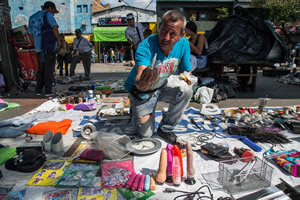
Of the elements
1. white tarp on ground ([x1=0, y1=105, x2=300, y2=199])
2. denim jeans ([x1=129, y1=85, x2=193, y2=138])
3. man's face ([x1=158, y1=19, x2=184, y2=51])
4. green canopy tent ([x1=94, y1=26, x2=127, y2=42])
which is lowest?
white tarp on ground ([x1=0, y1=105, x2=300, y2=199])

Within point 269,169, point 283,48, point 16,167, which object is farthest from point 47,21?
point 283,48

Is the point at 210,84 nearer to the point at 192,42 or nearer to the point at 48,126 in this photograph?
the point at 192,42

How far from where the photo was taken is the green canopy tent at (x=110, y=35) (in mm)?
22609

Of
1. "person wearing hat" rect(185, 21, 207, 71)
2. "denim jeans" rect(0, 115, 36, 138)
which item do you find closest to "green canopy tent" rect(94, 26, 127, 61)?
"person wearing hat" rect(185, 21, 207, 71)

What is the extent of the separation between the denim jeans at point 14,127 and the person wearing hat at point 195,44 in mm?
3544

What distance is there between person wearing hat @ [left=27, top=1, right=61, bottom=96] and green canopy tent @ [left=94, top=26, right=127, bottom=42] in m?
18.3

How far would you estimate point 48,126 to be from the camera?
9.54 feet

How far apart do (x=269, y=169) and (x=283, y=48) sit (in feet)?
14.6

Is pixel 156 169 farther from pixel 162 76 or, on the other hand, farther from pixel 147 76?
pixel 162 76

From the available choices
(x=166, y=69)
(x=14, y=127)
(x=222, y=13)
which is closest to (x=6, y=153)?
(x=14, y=127)

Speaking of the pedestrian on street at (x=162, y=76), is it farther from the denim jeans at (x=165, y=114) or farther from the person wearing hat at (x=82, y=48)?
the person wearing hat at (x=82, y=48)

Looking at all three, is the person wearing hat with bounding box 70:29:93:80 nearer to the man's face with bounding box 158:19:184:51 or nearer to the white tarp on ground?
the white tarp on ground

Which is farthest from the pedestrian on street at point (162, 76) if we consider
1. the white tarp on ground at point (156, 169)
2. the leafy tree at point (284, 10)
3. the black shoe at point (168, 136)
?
the leafy tree at point (284, 10)

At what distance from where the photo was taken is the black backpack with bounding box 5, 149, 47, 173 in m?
1.88
